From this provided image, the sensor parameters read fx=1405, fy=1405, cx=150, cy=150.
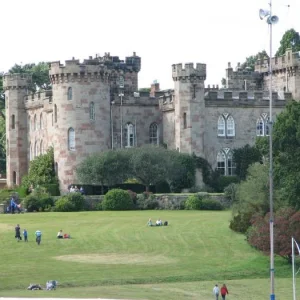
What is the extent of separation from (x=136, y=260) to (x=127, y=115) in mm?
38235

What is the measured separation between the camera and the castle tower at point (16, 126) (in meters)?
118

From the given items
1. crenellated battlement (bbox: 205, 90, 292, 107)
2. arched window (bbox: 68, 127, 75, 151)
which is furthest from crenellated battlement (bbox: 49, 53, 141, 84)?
crenellated battlement (bbox: 205, 90, 292, 107)

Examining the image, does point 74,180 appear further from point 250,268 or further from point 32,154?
point 250,268

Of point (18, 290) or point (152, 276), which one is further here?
point (152, 276)

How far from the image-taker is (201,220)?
8900cm

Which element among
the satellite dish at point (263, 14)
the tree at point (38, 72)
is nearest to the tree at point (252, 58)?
the tree at point (38, 72)

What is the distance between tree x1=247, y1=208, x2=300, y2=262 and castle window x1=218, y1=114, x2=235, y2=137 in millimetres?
33188

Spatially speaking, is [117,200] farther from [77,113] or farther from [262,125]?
[262,125]

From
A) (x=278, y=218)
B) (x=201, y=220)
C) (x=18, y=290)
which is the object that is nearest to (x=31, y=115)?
(x=201, y=220)

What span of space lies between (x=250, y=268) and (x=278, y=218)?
174 inches

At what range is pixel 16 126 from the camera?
11850cm

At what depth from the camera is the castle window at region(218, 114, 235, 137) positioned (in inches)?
4345

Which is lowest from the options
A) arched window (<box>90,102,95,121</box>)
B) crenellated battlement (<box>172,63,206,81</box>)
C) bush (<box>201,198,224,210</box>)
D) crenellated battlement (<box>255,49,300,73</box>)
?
bush (<box>201,198,224,210</box>)

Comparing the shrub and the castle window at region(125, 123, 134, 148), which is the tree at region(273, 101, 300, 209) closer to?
the shrub
